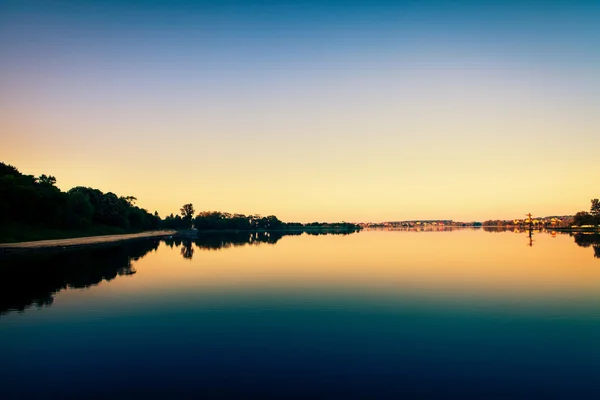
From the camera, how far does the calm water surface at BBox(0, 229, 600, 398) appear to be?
12.9 m

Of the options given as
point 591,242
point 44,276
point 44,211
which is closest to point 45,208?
point 44,211

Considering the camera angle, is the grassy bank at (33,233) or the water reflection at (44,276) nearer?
the water reflection at (44,276)

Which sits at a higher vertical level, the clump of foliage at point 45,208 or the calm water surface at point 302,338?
the clump of foliage at point 45,208

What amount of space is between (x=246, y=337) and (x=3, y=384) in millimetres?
8911

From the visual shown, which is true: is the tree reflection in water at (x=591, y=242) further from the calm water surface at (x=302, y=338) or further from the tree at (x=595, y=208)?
the tree at (x=595, y=208)

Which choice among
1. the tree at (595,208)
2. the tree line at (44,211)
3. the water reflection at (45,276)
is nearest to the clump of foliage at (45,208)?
the tree line at (44,211)

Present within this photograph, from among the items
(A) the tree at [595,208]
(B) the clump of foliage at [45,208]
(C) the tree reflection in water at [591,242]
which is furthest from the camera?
(A) the tree at [595,208]

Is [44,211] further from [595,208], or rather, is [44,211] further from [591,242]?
[595,208]

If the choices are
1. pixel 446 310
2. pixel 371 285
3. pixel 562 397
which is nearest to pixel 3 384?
pixel 562 397

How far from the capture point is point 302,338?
1778 centimetres

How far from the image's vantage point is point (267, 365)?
14531 millimetres

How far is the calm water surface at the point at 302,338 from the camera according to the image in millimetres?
12852

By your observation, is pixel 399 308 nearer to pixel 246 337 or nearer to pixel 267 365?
pixel 246 337

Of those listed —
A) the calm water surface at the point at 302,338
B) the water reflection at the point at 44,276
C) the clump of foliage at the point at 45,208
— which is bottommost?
the calm water surface at the point at 302,338
